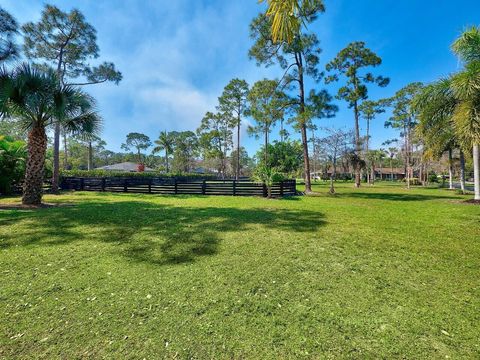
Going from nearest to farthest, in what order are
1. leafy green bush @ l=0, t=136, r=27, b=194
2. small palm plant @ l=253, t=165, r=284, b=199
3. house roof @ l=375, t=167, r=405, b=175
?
1. leafy green bush @ l=0, t=136, r=27, b=194
2. small palm plant @ l=253, t=165, r=284, b=199
3. house roof @ l=375, t=167, r=405, b=175

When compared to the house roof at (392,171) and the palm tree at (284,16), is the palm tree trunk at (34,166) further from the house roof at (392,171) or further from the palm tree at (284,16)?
the house roof at (392,171)

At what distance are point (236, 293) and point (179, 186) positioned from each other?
1309 centimetres

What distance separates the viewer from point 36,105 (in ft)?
26.5

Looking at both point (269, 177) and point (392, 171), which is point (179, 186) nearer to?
point (269, 177)

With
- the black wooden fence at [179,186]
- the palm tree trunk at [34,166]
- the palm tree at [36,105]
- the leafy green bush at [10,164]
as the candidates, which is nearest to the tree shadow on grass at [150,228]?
the palm tree trunk at [34,166]

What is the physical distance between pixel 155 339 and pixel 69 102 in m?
10.3

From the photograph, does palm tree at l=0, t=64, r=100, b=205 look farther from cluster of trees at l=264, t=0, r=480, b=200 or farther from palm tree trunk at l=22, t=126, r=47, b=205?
cluster of trees at l=264, t=0, r=480, b=200

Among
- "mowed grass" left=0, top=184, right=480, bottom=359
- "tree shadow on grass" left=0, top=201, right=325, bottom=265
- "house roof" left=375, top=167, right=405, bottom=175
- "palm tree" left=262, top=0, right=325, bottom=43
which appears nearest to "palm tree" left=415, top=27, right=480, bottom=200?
"mowed grass" left=0, top=184, right=480, bottom=359

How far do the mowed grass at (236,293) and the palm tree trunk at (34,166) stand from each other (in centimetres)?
413

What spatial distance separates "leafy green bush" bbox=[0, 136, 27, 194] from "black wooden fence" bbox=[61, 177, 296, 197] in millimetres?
4511

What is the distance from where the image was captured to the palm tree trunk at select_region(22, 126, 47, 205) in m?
8.71

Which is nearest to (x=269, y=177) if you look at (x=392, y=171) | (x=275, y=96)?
(x=275, y=96)

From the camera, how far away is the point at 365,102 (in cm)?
2503

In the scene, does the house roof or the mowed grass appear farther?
the house roof
